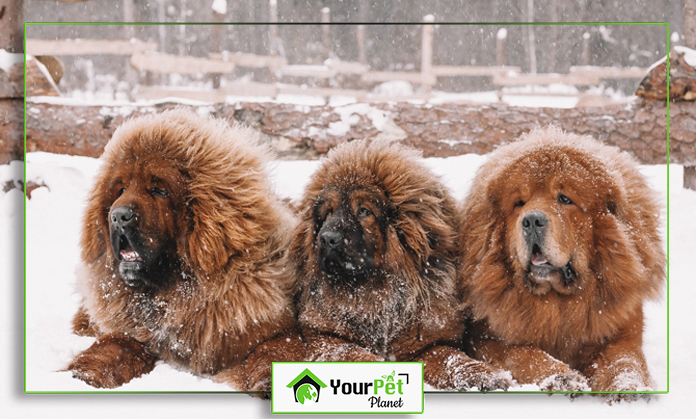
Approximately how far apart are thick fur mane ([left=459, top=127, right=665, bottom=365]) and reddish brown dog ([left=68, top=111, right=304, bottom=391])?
731 millimetres

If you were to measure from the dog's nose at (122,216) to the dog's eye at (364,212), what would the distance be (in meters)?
0.79

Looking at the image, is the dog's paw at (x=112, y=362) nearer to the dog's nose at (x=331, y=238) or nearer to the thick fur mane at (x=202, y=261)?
the thick fur mane at (x=202, y=261)

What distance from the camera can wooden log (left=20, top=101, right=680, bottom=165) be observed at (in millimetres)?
2654

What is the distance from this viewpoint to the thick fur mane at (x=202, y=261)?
241 cm

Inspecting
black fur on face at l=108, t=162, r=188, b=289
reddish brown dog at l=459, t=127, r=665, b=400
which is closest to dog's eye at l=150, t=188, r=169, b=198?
black fur on face at l=108, t=162, r=188, b=289

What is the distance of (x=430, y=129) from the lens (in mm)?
2840

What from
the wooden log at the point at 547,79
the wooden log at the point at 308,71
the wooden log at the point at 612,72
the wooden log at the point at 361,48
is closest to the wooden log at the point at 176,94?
the wooden log at the point at 308,71

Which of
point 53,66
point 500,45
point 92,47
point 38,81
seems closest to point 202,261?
point 38,81

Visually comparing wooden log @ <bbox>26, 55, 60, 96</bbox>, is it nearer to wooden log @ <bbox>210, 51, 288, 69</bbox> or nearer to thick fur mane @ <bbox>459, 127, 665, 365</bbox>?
wooden log @ <bbox>210, 51, 288, 69</bbox>

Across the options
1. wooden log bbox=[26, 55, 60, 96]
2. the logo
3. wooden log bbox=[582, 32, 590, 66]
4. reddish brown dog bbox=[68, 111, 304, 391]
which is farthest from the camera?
wooden log bbox=[582, 32, 590, 66]

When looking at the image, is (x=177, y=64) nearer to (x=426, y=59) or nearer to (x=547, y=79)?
(x=426, y=59)

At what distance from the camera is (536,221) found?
2.16 m

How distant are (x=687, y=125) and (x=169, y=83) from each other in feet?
8.57

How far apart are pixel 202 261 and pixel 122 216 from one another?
1.13 ft
